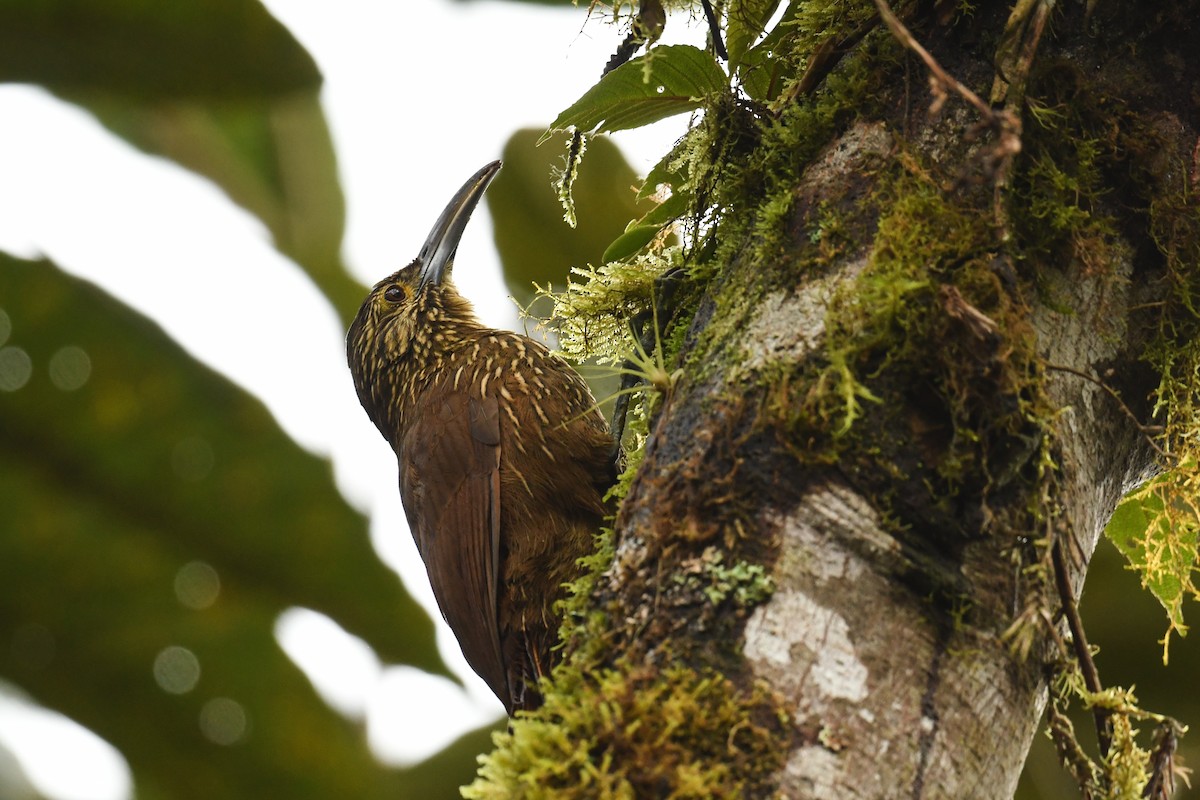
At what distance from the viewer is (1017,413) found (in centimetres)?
125

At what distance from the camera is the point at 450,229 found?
3557mm

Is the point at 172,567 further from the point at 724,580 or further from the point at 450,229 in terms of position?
the point at 724,580

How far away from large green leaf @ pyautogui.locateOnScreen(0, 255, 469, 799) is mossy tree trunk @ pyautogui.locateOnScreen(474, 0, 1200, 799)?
2301 mm

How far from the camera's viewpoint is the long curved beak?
3412mm

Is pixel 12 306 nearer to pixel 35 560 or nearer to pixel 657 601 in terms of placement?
pixel 35 560

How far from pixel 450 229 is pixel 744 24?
1.79 meters

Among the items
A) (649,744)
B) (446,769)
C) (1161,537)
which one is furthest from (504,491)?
(649,744)

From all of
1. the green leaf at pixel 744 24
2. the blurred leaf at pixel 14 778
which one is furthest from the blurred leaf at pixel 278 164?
the green leaf at pixel 744 24

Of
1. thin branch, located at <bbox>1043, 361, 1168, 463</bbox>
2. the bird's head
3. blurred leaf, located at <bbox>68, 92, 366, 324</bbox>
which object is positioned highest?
blurred leaf, located at <bbox>68, 92, 366, 324</bbox>

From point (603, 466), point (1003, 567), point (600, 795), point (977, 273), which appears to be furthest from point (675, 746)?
point (603, 466)

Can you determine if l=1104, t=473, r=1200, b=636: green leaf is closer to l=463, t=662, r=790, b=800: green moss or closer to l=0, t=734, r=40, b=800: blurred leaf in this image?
l=463, t=662, r=790, b=800: green moss

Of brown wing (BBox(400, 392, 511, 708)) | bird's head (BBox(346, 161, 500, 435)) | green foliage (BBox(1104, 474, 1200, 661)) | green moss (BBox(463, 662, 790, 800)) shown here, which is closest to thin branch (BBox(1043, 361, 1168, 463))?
green foliage (BBox(1104, 474, 1200, 661))

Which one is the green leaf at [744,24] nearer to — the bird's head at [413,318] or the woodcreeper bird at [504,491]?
the woodcreeper bird at [504,491]

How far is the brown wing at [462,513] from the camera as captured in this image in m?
2.72
